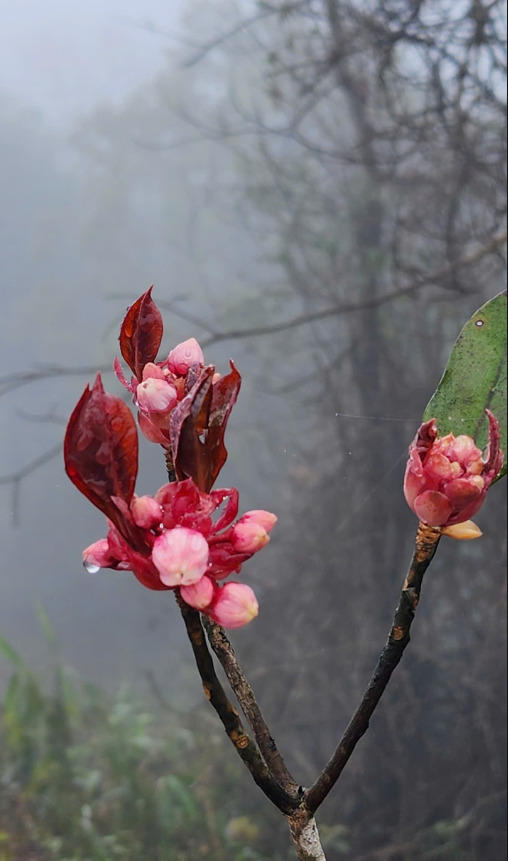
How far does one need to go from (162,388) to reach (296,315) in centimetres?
105

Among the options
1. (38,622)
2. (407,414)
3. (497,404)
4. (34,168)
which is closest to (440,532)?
(497,404)

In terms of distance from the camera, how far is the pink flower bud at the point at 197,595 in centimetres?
17

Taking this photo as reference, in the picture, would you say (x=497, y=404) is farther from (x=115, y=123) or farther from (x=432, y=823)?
(x=115, y=123)

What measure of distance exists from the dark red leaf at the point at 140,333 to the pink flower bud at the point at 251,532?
63mm

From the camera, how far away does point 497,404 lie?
272mm

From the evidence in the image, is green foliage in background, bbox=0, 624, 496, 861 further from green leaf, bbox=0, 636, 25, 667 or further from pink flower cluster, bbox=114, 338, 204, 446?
pink flower cluster, bbox=114, 338, 204, 446

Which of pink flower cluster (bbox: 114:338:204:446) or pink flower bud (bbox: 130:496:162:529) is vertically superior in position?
pink flower cluster (bbox: 114:338:204:446)

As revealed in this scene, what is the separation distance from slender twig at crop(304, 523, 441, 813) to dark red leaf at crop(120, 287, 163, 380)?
0.32 feet

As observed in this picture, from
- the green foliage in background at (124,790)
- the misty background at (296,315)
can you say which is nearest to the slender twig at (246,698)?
the misty background at (296,315)

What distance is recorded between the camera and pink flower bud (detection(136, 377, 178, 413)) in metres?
0.21

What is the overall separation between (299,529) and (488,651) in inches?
13.2

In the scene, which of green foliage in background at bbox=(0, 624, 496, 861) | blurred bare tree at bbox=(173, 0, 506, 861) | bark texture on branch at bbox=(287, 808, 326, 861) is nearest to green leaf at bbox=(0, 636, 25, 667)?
green foliage in background at bbox=(0, 624, 496, 861)

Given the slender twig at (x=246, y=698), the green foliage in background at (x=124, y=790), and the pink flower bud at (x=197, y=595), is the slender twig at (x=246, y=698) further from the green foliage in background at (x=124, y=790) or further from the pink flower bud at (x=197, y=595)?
the green foliage in background at (x=124, y=790)

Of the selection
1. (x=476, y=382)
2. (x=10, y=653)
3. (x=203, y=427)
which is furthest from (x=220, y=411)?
(x=10, y=653)
